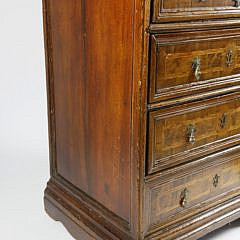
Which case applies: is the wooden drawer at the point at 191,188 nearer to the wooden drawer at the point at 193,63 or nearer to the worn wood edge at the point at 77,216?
the worn wood edge at the point at 77,216

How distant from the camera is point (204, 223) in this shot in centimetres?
184

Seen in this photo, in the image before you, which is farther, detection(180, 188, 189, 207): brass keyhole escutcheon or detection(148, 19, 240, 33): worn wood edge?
detection(180, 188, 189, 207): brass keyhole escutcheon

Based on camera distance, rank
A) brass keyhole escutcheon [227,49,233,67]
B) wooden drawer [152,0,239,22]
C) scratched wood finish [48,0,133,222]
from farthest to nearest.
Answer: brass keyhole escutcheon [227,49,233,67] → scratched wood finish [48,0,133,222] → wooden drawer [152,0,239,22]

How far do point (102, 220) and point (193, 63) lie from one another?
67 cm

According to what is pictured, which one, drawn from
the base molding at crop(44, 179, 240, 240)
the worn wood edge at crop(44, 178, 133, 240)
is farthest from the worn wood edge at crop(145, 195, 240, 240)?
the worn wood edge at crop(44, 178, 133, 240)

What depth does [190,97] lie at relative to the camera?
1.62m

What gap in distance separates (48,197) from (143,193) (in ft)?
2.08

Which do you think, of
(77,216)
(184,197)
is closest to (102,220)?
(77,216)

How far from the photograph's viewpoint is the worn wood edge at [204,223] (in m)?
1.72

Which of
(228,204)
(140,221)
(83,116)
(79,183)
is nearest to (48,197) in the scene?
(79,183)

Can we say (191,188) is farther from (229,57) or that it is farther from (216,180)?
(229,57)

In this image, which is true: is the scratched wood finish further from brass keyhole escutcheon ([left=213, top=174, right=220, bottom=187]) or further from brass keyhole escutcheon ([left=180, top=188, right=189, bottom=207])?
brass keyhole escutcheon ([left=213, top=174, right=220, bottom=187])

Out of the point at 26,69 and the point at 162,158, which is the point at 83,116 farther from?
the point at 26,69

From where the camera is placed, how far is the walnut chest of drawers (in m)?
1.51
